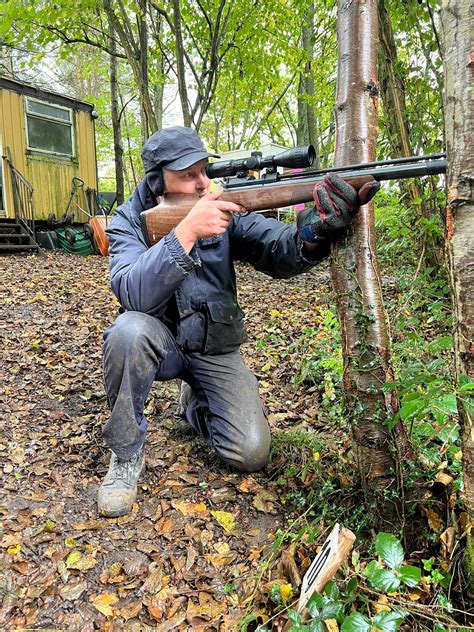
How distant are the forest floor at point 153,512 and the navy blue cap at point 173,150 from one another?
1.84 meters

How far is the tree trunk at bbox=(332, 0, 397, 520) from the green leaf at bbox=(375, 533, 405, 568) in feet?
1.69

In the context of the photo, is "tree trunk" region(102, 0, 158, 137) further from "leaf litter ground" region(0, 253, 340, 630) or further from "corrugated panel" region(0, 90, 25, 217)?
"leaf litter ground" region(0, 253, 340, 630)

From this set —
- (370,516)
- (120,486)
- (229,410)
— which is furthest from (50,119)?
(370,516)

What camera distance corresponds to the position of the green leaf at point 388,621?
1363mm

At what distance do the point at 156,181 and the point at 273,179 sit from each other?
3.15ft

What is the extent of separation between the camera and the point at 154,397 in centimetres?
392

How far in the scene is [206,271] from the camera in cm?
310

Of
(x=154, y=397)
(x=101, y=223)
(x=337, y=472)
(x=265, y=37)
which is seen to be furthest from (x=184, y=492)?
(x=101, y=223)

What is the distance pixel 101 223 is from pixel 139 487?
1047cm

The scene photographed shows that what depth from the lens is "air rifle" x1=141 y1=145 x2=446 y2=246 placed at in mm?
1900

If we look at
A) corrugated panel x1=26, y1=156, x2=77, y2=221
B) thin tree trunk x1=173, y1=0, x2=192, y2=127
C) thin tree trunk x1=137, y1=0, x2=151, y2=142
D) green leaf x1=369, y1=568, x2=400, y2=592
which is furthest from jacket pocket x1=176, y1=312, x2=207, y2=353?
corrugated panel x1=26, y1=156, x2=77, y2=221

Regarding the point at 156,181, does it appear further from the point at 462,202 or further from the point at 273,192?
the point at 462,202

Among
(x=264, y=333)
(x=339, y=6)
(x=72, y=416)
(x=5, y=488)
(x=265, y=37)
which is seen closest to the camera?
(x=339, y=6)

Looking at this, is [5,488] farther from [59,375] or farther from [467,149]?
[467,149]
